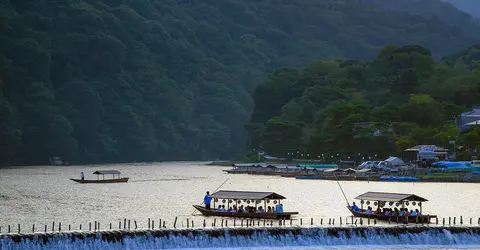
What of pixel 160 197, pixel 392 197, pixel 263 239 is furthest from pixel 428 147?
pixel 263 239

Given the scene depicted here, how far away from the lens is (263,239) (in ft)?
206

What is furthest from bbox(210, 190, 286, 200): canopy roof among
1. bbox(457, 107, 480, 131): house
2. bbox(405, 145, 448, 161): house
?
bbox(457, 107, 480, 131): house

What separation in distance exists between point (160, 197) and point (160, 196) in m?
1.50

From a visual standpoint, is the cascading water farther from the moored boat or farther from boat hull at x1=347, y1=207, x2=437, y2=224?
the moored boat

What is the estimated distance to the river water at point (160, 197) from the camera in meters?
80.8

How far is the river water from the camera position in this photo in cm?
8075

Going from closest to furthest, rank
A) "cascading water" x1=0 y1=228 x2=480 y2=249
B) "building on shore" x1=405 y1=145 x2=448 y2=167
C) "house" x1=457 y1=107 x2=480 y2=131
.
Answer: "cascading water" x1=0 y1=228 x2=480 y2=249 < "building on shore" x1=405 y1=145 x2=448 y2=167 < "house" x1=457 y1=107 x2=480 y2=131

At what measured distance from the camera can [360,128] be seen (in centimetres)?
16350

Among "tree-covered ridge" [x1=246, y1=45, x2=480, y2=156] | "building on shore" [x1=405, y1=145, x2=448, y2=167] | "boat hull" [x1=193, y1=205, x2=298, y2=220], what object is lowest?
"boat hull" [x1=193, y1=205, x2=298, y2=220]

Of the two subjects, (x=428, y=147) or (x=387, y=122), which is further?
(x=387, y=122)

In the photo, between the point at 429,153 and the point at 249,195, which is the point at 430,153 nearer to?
the point at 429,153

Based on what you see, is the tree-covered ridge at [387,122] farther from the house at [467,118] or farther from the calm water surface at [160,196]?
the calm water surface at [160,196]

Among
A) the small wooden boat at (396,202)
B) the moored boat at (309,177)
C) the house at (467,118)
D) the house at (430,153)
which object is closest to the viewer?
the small wooden boat at (396,202)

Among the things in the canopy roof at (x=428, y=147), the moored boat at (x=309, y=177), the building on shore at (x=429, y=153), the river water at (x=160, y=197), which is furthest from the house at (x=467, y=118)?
the river water at (x=160, y=197)
